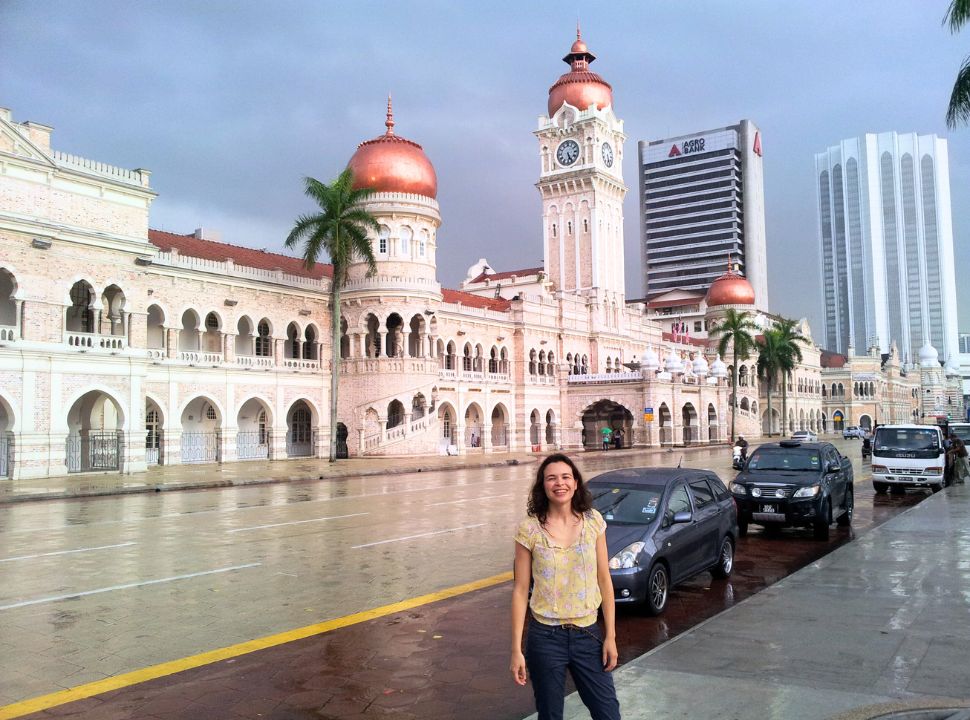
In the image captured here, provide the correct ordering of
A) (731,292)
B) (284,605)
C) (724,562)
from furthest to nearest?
(731,292) → (724,562) → (284,605)

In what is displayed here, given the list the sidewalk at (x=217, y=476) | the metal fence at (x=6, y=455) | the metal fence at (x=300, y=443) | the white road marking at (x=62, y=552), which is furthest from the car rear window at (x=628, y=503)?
the metal fence at (x=300, y=443)

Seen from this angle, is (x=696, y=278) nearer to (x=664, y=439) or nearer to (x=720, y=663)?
(x=664, y=439)

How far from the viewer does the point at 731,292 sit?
275ft

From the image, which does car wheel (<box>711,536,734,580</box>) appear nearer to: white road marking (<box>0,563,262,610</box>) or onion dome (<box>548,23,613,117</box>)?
white road marking (<box>0,563,262,610</box>)

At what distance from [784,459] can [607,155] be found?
5370 cm

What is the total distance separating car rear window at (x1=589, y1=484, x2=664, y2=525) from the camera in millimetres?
8859

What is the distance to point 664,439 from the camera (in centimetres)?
5462

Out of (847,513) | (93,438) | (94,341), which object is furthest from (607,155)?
(847,513)

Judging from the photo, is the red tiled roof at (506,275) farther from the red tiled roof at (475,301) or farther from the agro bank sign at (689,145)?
the agro bank sign at (689,145)

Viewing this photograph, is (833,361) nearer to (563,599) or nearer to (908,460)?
(908,460)

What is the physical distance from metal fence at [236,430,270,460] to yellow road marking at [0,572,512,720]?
30.2 meters

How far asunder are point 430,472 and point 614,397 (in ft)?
78.9

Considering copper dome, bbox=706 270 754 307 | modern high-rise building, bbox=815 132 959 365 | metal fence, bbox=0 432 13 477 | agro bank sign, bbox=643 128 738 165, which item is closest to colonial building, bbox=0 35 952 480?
metal fence, bbox=0 432 13 477

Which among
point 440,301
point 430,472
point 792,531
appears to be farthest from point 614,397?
point 792,531
